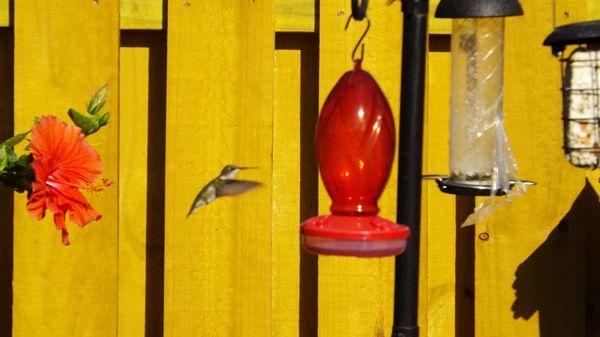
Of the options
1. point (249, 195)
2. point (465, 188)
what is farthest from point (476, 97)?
point (249, 195)

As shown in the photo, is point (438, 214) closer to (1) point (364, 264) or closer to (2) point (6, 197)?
(1) point (364, 264)

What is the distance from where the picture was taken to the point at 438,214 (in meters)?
2.93

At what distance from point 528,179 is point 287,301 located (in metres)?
0.73

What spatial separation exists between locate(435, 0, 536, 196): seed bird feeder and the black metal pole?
2.41 feet

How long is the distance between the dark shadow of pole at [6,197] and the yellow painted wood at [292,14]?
2.32 feet

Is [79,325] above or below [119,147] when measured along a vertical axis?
below

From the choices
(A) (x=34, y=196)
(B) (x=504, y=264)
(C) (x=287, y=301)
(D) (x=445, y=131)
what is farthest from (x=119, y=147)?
(A) (x=34, y=196)

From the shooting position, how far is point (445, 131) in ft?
9.54

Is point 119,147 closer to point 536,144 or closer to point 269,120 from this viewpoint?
point 269,120

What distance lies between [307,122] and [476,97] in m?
0.46

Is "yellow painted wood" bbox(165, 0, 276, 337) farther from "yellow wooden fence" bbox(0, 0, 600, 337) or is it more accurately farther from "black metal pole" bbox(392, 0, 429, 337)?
"black metal pole" bbox(392, 0, 429, 337)

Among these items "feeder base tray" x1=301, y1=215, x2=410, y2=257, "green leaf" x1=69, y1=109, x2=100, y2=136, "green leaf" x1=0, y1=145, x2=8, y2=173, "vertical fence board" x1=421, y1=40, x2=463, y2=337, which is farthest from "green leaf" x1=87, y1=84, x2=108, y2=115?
"vertical fence board" x1=421, y1=40, x2=463, y2=337

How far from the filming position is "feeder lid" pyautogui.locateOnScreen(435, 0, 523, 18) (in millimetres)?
2357

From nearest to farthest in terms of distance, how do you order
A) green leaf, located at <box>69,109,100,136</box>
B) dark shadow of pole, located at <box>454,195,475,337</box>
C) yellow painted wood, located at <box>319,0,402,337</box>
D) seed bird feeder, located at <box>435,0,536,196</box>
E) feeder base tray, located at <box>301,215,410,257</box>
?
green leaf, located at <box>69,109,100,136</box>, feeder base tray, located at <box>301,215,410,257</box>, seed bird feeder, located at <box>435,0,536,196</box>, yellow painted wood, located at <box>319,0,402,337</box>, dark shadow of pole, located at <box>454,195,475,337</box>
